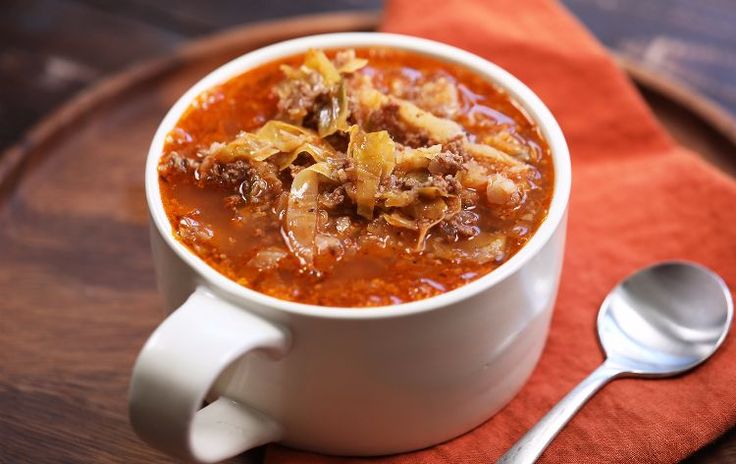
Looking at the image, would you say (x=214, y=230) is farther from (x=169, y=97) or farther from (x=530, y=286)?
(x=169, y=97)

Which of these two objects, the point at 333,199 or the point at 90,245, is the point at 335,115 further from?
the point at 90,245

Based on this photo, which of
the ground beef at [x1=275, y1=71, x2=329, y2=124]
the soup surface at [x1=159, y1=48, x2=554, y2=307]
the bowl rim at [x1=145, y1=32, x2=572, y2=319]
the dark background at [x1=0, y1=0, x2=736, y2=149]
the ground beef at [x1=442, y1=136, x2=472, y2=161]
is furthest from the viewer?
the dark background at [x1=0, y1=0, x2=736, y2=149]

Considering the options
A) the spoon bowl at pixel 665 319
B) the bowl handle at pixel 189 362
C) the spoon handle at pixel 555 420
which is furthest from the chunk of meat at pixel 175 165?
the spoon bowl at pixel 665 319

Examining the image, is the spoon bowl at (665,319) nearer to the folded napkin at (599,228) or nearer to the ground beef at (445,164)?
the folded napkin at (599,228)

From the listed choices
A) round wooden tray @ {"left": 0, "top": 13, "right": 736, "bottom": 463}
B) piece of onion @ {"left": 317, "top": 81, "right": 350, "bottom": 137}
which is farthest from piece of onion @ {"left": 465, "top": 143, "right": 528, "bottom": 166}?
round wooden tray @ {"left": 0, "top": 13, "right": 736, "bottom": 463}

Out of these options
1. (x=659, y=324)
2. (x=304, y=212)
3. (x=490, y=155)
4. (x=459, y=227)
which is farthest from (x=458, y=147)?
(x=659, y=324)

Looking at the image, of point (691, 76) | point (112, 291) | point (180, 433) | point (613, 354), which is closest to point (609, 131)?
point (691, 76)

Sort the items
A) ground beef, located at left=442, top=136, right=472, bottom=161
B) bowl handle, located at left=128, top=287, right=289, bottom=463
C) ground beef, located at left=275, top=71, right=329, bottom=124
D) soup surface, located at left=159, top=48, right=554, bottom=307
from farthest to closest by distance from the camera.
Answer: ground beef, located at left=275, top=71, right=329, bottom=124 < ground beef, located at left=442, top=136, right=472, bottom=161 < soup surface, located at left=159, top=48, right=554, bottom=307 < bowl handle, located at left=128, top=287, right=289, bottom=463

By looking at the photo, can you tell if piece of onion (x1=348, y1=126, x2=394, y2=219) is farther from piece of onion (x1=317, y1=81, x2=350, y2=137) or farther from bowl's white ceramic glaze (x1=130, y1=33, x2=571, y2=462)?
bowl's white ceramic glaze (x1=130, y1=33, x2=571, y2=462)
